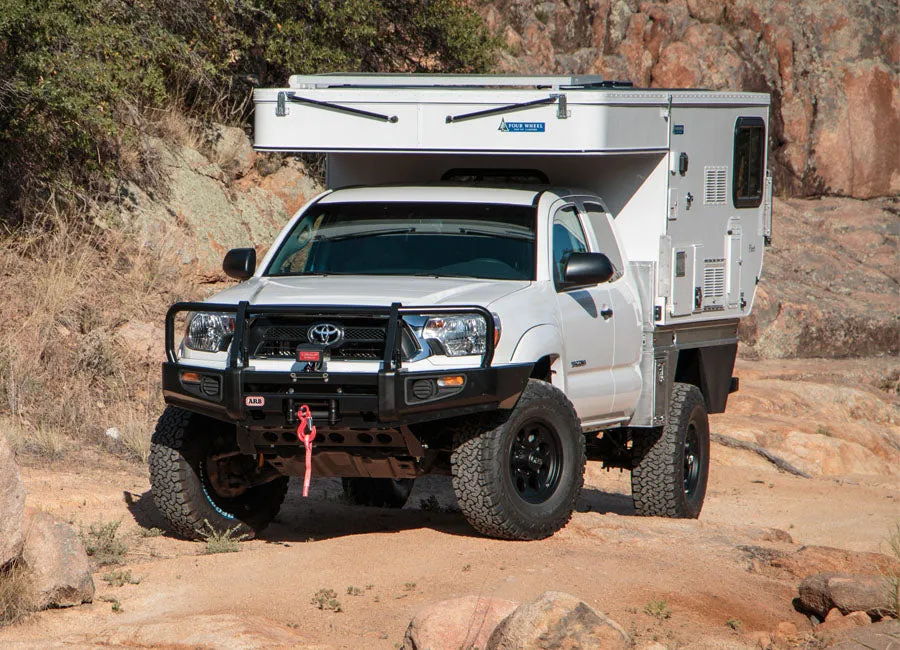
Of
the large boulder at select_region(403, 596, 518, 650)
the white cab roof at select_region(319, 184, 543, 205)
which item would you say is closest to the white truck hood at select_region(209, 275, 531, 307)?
the white cab roof at select_region(319, 184, 543, 205)

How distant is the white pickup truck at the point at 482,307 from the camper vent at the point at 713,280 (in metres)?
0.02

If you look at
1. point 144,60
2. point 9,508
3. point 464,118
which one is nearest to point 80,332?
point 144,60

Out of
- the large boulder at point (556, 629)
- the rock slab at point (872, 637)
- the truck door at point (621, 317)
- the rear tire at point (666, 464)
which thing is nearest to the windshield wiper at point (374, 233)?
the truck door at point (621, 317)

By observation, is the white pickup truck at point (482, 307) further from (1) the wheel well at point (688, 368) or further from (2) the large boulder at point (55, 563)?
(2) the large boulder at point (55, 563)

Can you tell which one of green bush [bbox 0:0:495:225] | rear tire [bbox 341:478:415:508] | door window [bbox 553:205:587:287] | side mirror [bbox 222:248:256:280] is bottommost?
rear tire [bbox 341:478:415:508]

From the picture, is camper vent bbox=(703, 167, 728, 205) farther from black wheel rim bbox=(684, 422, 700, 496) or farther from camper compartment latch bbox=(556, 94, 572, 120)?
camper compartment latch bbox=(556, 94, 572, 120)

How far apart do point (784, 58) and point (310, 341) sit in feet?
70.7

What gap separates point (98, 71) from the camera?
475 inches

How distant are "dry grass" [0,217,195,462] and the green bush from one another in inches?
24.0

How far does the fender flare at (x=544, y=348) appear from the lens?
7.03 meters

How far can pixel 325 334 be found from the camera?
→ 673cm

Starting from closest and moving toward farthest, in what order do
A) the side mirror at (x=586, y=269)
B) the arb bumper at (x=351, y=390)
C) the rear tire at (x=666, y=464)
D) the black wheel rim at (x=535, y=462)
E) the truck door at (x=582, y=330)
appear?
the arb bumper at (x=351, y=390)
the black wheel rim at (x=535, y=462)
the side mirror at (x=586, y=269)
the truck door at (x=582, y=330)
the rear tire at (x=666, y=464)

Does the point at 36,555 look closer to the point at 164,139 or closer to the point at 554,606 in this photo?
the point at 554,606

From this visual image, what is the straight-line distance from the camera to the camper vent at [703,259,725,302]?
9.42 metres
